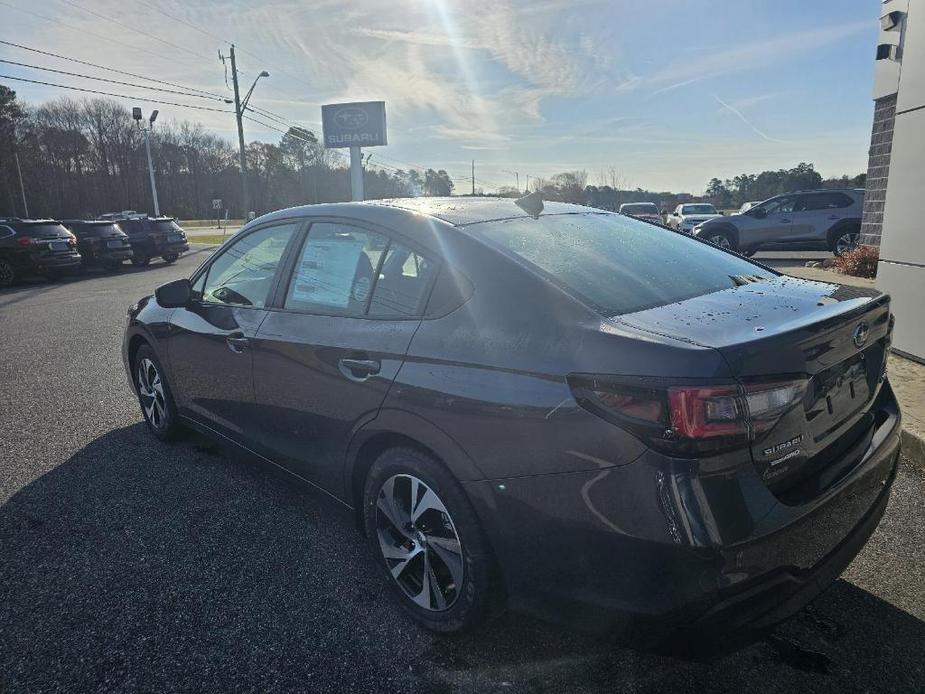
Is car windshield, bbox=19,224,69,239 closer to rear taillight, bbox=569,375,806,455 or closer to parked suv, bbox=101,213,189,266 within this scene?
parked suv, bbox=101,213,189,266

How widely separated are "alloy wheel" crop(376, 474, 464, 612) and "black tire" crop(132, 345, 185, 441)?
232 centimetres

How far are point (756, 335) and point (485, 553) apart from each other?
113 cm

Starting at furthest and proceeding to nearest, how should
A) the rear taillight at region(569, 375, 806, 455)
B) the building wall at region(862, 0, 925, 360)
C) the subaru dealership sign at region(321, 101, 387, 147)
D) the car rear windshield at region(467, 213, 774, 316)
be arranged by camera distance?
the subaru dealership sign at region(321, 101, 387, 147)
the building wall at region(862, 0, 925, 360)
the car rear windshield at region(467, 213, 774, 316)
the rear taillight at region(569, 375, 806, 455)

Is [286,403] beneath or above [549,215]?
beneath

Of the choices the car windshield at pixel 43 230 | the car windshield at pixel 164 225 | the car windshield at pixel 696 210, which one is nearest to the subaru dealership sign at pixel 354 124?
the car windshield at pixel 696 210

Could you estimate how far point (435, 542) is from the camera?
2.25 metres

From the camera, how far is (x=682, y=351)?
5.53 feet

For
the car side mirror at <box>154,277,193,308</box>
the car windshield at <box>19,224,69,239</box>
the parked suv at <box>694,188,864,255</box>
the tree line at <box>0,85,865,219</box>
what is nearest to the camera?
the car side mirror at <box>154,277,193,308</box>

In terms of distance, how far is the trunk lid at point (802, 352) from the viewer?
1729 millimetres

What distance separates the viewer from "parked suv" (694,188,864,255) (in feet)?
51.5

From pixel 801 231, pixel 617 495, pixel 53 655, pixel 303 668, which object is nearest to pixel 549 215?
pixel 617 495

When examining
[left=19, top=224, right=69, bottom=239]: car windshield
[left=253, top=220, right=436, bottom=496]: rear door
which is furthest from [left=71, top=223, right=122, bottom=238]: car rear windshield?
[left=253, top=220, right=436, bottom=496]: rear door

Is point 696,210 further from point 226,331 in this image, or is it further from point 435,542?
point 435,542

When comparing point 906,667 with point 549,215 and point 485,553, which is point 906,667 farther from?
point 549,215
